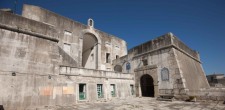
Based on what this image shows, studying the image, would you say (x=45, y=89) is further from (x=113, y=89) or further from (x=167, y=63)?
(x=167, y=63)

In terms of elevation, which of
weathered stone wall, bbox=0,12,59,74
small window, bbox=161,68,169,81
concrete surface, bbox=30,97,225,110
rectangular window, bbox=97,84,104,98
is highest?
weathered stone wall, bbox=0,12,59,74

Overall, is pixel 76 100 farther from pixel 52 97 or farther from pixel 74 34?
pixel 74 34

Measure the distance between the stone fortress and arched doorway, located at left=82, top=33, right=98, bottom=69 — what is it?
0.69 feet

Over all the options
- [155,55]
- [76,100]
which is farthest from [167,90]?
[76,100]

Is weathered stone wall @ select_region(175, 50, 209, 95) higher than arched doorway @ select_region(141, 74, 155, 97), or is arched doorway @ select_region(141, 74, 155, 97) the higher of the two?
weathered stone wall @ select_region(175, 50, 209, 95)

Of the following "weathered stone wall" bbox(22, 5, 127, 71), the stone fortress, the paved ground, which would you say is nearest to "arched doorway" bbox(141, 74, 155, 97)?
the stone fortress

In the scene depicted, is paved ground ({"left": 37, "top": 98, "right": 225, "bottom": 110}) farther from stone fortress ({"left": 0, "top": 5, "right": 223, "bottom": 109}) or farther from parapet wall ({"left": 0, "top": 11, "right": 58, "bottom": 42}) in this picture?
parapet wall ({"left": 0, "top": 11, "right": 58, "bottom": 42})

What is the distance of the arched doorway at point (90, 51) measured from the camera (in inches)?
923

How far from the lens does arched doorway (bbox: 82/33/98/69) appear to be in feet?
76.9

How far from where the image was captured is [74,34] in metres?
20.3

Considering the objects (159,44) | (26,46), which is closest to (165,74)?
(159,44)

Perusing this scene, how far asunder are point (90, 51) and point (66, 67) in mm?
12696

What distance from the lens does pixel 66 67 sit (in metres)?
12.3

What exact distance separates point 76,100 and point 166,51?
12336 millimetres
